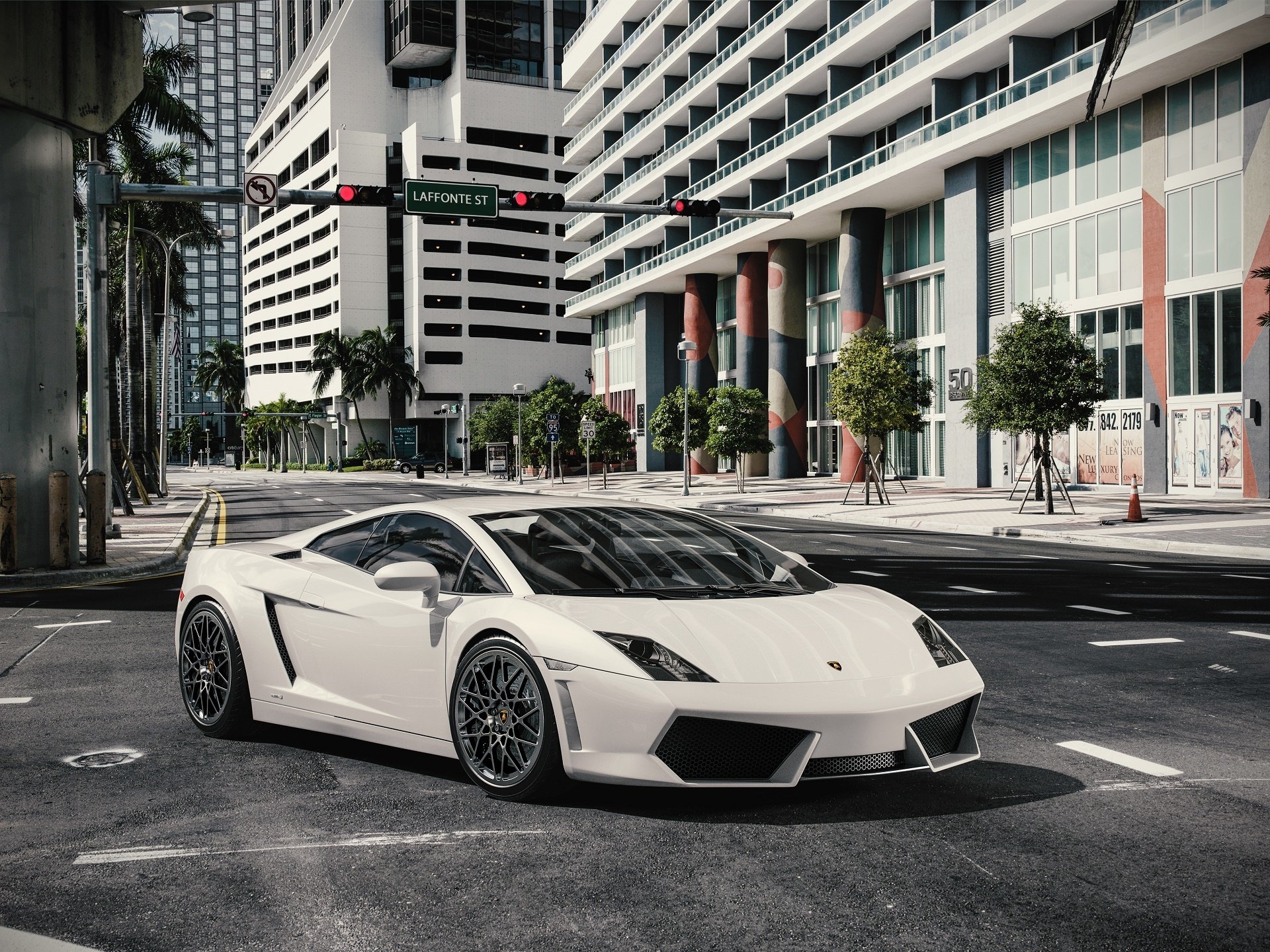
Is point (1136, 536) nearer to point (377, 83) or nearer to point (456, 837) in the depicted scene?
point (456, 837)

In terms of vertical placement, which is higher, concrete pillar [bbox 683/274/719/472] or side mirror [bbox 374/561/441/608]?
concrete pillar [bbox 683/274/719/472]

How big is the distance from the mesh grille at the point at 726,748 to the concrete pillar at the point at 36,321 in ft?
44.0

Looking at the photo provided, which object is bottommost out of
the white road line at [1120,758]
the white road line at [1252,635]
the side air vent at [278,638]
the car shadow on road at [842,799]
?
the white road line at [1252,635]

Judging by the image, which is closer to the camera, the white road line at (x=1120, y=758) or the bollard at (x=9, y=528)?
the white road line at (x=1120, y=758)

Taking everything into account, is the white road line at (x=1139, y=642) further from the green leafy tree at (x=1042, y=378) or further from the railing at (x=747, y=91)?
the railing at (x=747, y=91)

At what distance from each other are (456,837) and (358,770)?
1.24 metres

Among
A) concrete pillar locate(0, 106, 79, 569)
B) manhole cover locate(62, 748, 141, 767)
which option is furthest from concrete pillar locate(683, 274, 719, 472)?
manhole cover locate(62, 748, 141, 767)

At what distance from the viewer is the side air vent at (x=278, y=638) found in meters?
5.96

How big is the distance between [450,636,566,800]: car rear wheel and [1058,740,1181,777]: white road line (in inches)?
105

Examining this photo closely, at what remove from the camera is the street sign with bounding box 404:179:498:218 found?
73.8 ft

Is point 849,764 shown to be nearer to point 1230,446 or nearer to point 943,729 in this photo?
point 943,729

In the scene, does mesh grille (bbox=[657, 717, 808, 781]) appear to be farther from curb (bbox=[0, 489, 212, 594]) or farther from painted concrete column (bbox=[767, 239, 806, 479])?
painted concrete column (bbox=[767, 239, 806, 479])

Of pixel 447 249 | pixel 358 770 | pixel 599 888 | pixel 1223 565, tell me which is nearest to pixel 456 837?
pixel 599 888

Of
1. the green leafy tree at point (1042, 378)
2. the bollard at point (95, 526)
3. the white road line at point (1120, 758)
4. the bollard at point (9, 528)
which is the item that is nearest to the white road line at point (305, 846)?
the white road line at point (1120, 758)
